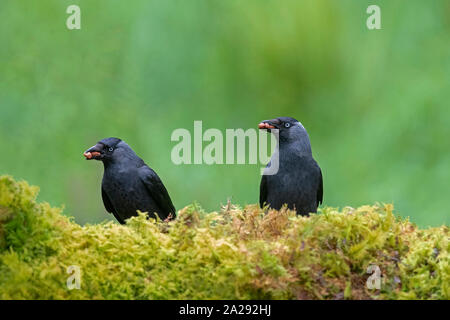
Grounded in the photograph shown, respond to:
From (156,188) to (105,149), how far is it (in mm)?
513

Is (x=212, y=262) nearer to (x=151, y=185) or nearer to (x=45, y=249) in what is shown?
(x=45, y=249)

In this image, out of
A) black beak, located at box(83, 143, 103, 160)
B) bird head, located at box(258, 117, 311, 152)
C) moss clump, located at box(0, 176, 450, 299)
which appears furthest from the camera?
bird head, located at box(258, 117, 311, 152)

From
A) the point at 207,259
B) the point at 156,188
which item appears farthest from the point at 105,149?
the point at 207,259

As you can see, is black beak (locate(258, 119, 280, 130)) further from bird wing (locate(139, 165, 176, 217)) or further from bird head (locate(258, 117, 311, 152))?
bird wing (locate(139, 165, 176, 217))

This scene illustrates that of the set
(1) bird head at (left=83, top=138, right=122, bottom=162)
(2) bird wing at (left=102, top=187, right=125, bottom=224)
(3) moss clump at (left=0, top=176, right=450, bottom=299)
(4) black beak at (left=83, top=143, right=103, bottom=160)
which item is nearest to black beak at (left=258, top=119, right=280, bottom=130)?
(1) bird head at (left=83, top=138, right=122, bottom=162)

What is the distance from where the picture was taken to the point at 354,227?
278cm

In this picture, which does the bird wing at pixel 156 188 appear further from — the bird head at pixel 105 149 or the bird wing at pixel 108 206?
the bird wing at pixel 108 206

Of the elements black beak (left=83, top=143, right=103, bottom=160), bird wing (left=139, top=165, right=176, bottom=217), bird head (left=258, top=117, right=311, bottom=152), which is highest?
bird head (left=258, top=117, right=311, bottom=152)

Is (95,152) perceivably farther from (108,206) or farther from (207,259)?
(207,259)

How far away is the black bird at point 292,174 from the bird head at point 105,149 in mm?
1187

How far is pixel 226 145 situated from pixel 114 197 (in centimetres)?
110

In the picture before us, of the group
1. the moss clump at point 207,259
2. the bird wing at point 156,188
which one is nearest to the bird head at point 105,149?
the bird wing at point 156,188

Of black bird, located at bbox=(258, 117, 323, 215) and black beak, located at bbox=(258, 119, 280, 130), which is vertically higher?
black beak, located at bbox=(258, 119, 280, 130)

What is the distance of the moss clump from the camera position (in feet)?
7.98
